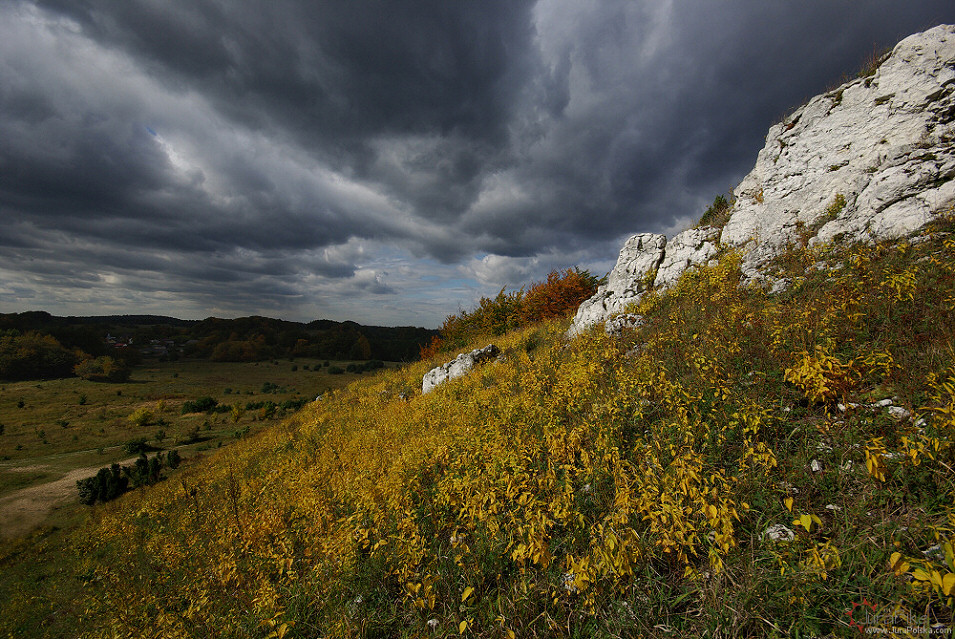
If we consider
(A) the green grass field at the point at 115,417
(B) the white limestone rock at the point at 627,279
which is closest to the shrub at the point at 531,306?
(B) the white limestone rock at the point at 627,279

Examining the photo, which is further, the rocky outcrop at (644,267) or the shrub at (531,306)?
the shrub at (531,306)

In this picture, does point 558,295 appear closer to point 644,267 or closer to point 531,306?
point 531,306

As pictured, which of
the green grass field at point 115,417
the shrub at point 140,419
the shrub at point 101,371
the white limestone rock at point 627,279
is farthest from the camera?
the shrub at point 101,371

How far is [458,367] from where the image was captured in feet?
48.6

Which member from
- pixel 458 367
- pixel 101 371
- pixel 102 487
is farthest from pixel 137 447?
pixel 101 371

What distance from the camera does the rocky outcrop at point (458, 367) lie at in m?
14.6

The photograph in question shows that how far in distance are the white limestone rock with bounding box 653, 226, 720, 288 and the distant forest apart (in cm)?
4044

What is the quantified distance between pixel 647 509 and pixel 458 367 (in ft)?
38.6

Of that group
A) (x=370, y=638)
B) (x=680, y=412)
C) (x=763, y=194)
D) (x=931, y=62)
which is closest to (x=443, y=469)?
(x=370, y=638)

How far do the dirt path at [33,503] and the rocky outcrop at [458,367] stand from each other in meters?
17.2

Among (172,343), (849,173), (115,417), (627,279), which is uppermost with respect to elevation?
(849,173)

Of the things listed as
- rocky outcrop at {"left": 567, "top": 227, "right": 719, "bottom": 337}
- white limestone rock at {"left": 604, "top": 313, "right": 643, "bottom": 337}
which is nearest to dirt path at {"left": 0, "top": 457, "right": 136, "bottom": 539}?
white limestone rock at {"left": 604, "top": 313, "right": 643, "bottom": 337}

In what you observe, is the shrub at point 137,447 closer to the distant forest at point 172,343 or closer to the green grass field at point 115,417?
the green grass field at point 115,417

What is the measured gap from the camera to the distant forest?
57.5m
